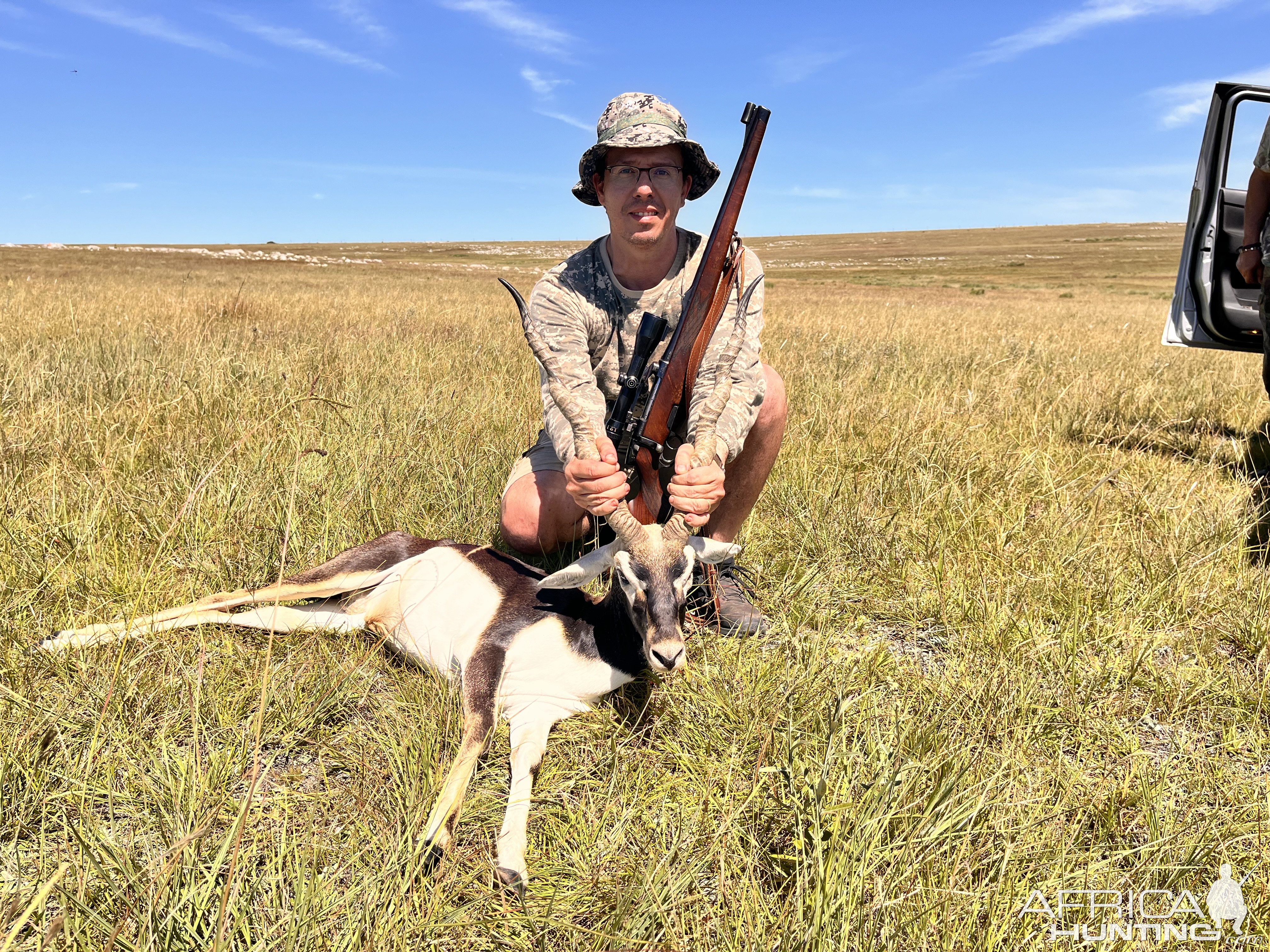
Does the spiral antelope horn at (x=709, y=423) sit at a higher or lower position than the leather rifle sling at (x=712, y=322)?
lower

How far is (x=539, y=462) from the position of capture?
4176mm

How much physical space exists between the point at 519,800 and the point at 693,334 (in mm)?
2254

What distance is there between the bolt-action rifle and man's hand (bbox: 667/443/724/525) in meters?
0.25

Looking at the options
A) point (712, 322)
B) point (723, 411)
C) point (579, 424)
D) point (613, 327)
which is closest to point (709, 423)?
point (723, 411)

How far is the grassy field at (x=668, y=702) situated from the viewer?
1963mm

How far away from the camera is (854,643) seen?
3408 millimetres

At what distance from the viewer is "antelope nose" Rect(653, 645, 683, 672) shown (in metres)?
2.54

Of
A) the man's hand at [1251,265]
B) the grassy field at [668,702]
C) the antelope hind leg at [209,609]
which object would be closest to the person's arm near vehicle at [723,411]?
the grassy field at [668,702]

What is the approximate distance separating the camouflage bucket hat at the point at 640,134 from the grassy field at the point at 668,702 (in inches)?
77.9

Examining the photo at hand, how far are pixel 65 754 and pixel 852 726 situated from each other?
264 centimetres

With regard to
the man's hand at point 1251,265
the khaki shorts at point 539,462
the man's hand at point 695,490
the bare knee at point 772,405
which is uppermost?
the man's hand at point 1251,265

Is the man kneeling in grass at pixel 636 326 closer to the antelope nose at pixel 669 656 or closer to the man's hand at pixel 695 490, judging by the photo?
Result: the man's hand at pixel 695 490

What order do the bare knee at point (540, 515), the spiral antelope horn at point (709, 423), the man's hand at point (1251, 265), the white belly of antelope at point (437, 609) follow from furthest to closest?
1. the man's hand at point (1251, 265)
2. the bare knee at point (540, 515)
3. the white belly of antelope at point (437, 609)
4. the spiral antelope horn at point (709, 423)

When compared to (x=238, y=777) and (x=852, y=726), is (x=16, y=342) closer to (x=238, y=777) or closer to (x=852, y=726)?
(x=238, y=777)
